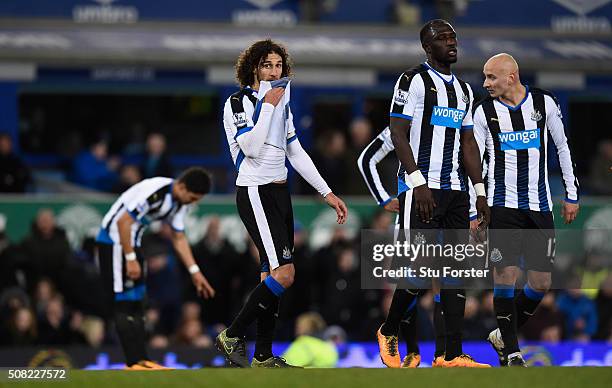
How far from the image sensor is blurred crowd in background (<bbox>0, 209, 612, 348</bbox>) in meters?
15.6

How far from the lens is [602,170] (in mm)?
18422

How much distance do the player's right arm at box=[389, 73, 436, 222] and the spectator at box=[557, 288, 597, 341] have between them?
7750 millimetres

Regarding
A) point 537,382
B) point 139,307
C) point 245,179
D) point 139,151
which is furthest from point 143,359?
point 139,151

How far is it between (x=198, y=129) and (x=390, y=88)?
8.82ft

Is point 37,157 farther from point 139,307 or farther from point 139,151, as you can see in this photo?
point 139,307

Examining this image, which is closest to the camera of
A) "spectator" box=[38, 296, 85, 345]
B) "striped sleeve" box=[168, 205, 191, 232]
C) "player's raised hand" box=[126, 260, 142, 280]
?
"player's raised hand" box=[126, 260, 142, 280]

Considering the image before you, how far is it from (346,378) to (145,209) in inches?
176

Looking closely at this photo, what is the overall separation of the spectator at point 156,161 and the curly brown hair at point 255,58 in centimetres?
733

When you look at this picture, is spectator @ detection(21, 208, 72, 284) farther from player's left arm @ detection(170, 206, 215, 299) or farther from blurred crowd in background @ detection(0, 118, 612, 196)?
player's left arm @ detection(170, 206, 215, 299)

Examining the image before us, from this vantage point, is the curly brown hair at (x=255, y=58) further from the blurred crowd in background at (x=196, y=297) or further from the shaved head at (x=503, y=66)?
the blurred crowd in background at (x=196, y=297)

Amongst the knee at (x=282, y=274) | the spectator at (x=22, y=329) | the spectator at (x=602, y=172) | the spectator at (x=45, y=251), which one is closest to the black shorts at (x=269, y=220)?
the knee at (x=282, y=274)

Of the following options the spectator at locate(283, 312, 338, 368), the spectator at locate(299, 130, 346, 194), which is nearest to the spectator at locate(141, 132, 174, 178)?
the spectator at locate(299, 130, 346, 194)

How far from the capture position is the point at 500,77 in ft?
32.2

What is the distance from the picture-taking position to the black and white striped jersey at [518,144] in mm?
9789
